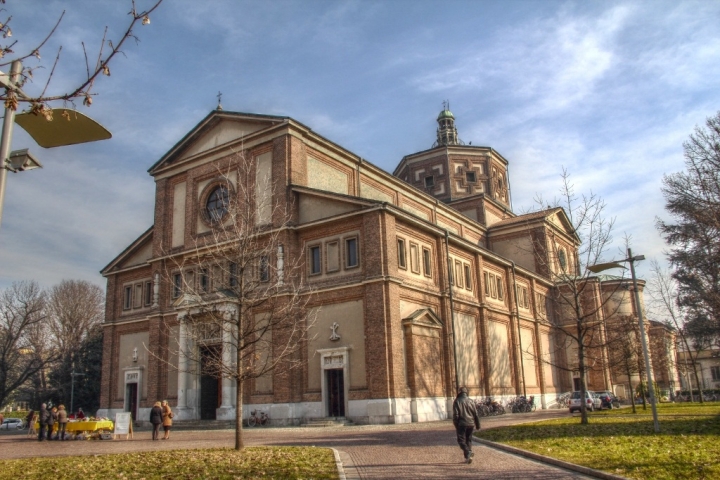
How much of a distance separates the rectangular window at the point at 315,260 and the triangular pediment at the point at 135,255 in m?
13.1

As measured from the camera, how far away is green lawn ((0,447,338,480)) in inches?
439

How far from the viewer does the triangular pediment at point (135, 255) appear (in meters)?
38.4

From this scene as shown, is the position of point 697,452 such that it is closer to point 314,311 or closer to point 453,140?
point 314,311

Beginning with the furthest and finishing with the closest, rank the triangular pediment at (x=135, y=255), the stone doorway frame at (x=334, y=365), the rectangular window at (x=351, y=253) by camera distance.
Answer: the triangular pediment at (x=135, y=255) → the rectangular window at (x=351, y=253) → the stone doorway frame at (x=334, y=365)

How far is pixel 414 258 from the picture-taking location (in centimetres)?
3072

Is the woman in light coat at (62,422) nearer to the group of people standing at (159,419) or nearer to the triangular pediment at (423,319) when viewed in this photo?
the group of people standing at (159,419)

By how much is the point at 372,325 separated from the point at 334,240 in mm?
4858

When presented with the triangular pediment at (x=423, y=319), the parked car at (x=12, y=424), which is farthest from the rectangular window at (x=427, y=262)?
the parked car at (x=12, y=424)

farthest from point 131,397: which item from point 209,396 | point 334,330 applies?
point 334,330

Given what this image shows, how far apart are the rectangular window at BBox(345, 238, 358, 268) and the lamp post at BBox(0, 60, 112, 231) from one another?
905 inches

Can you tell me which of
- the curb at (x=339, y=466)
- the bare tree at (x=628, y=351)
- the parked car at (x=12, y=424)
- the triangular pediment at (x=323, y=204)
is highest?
the triangular pediment at (x=323, y=204)

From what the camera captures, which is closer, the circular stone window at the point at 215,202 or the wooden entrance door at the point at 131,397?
the circular stone window at the point at 215,202

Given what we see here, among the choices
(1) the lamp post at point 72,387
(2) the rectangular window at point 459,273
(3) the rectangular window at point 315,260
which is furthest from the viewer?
(1) the lamp post at point 72,387

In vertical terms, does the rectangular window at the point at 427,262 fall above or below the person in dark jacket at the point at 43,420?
above
